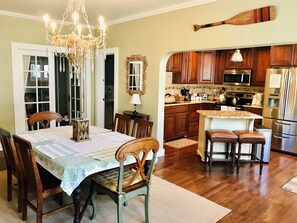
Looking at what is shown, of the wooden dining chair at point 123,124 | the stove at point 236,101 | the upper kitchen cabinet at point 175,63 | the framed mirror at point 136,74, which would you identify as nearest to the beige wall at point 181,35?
the framed mirror at point 136,74

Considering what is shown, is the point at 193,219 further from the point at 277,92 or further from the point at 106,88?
the point at 106,88

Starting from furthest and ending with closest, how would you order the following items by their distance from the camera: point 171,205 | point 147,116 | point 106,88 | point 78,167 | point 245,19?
point 106,88
point 147,116
point 245,19
point 171,205
point 78,167

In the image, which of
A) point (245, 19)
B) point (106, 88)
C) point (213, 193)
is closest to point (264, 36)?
point (245, 19)

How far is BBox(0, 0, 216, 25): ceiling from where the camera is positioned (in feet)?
12.9

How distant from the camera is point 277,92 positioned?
517 centimetres

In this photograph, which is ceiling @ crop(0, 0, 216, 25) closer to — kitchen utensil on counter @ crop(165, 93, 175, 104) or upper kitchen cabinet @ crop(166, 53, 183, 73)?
upper kitchen cabinet @ crop(166, 53, 183, 73)

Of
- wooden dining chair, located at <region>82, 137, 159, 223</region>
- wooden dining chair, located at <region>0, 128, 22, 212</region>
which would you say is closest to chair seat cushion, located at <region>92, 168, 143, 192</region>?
wooden dining chair, located at <region>82, 137, 159, 223</region>

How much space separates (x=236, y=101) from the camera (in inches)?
258

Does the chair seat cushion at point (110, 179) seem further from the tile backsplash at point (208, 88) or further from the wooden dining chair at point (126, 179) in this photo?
the tile backsplash at point (208, 88)

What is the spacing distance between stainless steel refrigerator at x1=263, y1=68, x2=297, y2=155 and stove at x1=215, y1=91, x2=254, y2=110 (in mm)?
927

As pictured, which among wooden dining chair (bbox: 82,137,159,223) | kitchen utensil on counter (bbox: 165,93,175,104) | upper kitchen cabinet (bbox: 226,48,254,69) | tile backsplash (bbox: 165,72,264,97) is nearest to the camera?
wooden dining chair (bbox: 82,137,159,223)

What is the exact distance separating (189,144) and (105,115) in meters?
2.32

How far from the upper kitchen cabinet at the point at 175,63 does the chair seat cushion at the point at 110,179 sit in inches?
153

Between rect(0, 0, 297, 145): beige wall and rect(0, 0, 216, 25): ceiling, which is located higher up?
rect(0, 0, 216, 25): ceiling
